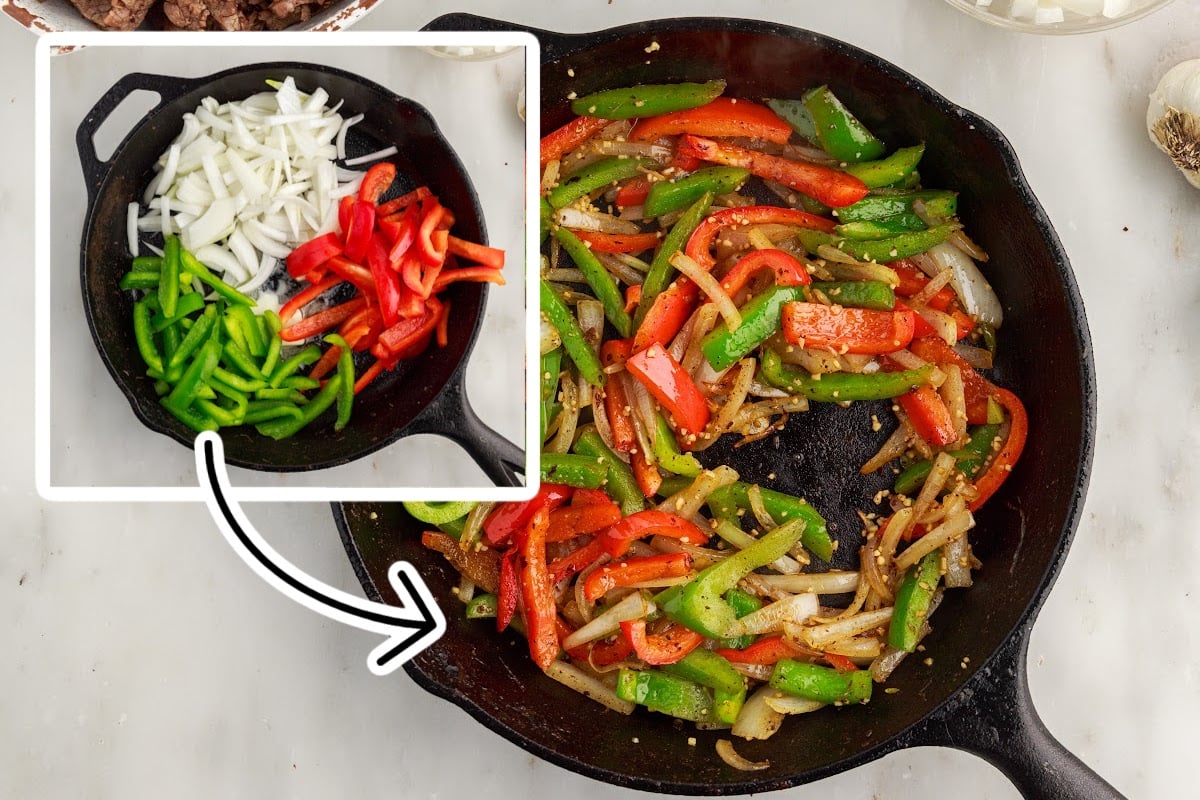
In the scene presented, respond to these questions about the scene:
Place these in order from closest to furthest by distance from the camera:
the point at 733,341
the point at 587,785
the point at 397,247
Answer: the point at 397,247, the point at 733,341, the point at 587,785

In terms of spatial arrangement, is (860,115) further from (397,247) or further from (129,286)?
(129,286)

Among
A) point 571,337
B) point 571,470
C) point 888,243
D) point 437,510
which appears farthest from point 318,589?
point 888,243

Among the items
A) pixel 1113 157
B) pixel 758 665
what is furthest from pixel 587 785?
pixel 1113 157

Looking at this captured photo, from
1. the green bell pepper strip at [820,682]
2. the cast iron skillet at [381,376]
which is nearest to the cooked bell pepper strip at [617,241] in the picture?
the cast iron skillet at [381,376]

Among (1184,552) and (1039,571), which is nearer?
(1039,571)

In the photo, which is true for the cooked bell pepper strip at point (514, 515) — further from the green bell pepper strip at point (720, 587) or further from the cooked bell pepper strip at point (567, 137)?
the cooked bell pepper strip at point (567, 137)
